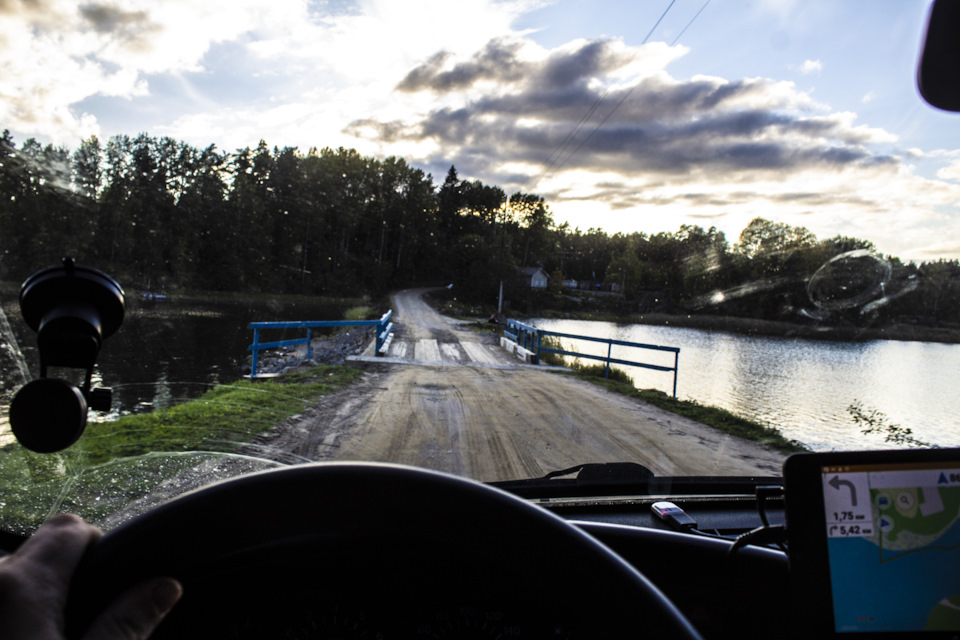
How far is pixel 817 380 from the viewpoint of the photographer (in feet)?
12.1

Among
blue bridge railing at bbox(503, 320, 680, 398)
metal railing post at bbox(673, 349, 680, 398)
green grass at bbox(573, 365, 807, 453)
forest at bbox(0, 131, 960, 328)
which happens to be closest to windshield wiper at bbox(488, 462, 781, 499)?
green grass at bbox(573, 365, 807, 453)

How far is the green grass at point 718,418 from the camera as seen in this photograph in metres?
3.35

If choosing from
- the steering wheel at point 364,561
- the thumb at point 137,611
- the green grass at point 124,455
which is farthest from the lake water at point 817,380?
the green grass at point 124,455

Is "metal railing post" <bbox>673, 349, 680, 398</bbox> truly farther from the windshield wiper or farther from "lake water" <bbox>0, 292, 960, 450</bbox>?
the windshield wiper

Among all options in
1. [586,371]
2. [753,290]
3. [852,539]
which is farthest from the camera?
[586,371]

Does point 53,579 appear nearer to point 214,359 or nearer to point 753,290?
point 214,359

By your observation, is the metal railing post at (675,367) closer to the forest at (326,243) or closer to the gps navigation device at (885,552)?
the forest at (326,243)

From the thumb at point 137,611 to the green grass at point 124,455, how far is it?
1564 mm

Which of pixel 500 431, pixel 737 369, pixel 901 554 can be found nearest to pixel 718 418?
pixel 737 369

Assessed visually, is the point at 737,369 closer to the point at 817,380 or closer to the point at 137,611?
the point at 817,380

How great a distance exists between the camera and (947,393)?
111 inches

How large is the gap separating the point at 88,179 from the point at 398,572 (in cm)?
205

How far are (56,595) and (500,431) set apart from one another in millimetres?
3534

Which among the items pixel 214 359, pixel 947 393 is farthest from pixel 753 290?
pixel 214 359
